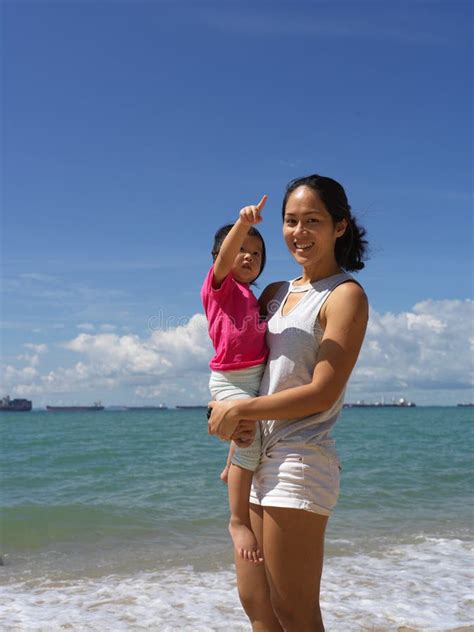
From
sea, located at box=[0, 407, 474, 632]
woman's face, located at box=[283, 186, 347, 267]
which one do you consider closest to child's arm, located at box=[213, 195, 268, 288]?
woman's face, located at box=[283, 186, 347, 267]

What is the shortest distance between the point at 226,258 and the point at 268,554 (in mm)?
1114

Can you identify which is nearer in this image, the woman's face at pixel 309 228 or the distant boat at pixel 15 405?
the woman's face at pixel 309 228

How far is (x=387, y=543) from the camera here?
320 inches

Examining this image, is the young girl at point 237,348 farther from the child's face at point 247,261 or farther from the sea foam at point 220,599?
the sea foam at point 220,599

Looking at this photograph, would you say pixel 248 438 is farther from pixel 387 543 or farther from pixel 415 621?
pixel 387 543

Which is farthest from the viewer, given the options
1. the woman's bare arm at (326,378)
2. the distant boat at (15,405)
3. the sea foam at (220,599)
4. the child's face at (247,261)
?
the distant boat at (15,405)

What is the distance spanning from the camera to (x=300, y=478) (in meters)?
2.36

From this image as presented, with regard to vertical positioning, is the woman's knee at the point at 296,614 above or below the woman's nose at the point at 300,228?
below

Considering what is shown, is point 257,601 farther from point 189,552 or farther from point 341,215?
point 189,552

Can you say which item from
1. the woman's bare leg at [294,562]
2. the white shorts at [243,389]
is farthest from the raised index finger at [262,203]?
the woman's bare leg at [294,562]

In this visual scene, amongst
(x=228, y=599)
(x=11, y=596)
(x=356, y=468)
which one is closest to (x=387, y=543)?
(x=228, y=599)

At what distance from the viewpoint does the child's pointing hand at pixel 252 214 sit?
97.3 inches

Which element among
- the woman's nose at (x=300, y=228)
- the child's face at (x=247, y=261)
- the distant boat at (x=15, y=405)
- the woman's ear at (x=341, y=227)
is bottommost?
the distant boat at (x=15, y=405)

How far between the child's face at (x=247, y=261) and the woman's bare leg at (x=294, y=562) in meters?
0.95
